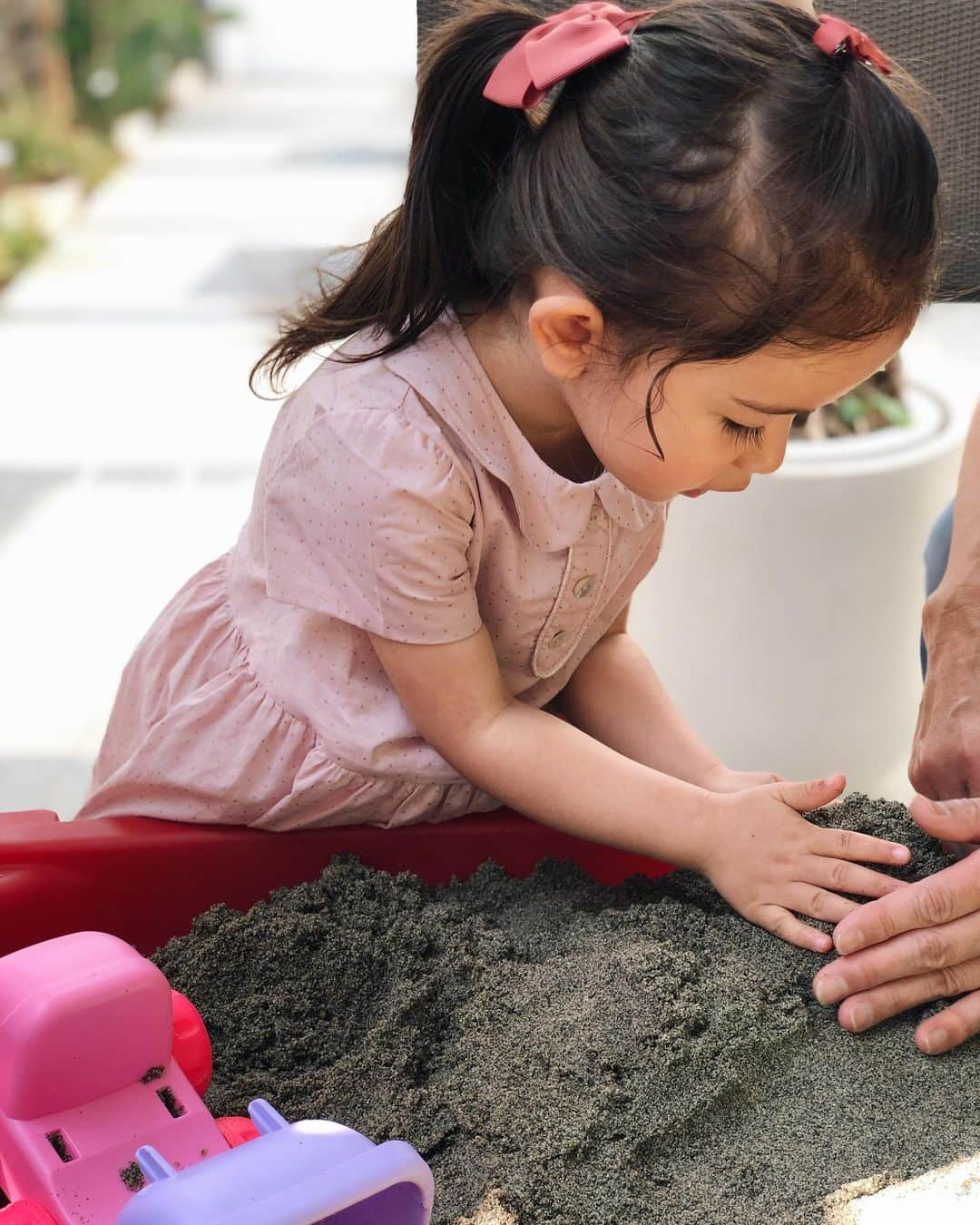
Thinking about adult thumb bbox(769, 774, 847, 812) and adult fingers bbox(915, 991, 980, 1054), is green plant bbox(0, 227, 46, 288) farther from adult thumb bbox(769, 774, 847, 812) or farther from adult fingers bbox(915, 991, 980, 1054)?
adult fingers bbox(915, 991, 980, 1054)

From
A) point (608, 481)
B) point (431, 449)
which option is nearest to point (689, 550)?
point (608, 481)

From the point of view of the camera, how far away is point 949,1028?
0.80m

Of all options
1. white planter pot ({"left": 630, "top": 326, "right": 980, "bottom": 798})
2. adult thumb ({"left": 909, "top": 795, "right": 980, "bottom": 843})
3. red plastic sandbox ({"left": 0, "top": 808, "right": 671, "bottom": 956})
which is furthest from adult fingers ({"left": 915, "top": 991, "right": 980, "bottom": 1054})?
white planter pot ({"left": 630, "top": 326, "right": 980, "bottom": 798})

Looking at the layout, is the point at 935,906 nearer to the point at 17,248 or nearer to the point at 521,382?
the point at 521,382

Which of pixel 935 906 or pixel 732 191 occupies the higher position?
pixel 732 191

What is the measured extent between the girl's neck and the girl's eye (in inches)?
5.1

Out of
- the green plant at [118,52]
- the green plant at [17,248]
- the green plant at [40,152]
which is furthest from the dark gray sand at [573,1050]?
the green plant at [118,52]

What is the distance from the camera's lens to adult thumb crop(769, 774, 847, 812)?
89 centimetres

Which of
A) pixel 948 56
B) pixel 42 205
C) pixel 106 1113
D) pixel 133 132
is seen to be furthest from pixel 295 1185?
pixel 133 132

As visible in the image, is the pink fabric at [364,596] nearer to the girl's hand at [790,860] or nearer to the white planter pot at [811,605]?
the girl's hand at [790,860]

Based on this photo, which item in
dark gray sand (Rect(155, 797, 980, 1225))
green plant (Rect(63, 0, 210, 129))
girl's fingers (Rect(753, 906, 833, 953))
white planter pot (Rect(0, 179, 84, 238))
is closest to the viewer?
dark gray sand (Rect(155, 797, 980, 1225))

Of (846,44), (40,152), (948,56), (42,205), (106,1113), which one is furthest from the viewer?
(40,152)

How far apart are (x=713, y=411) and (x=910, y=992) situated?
1.12 ft

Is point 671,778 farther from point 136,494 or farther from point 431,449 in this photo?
point 136,494
